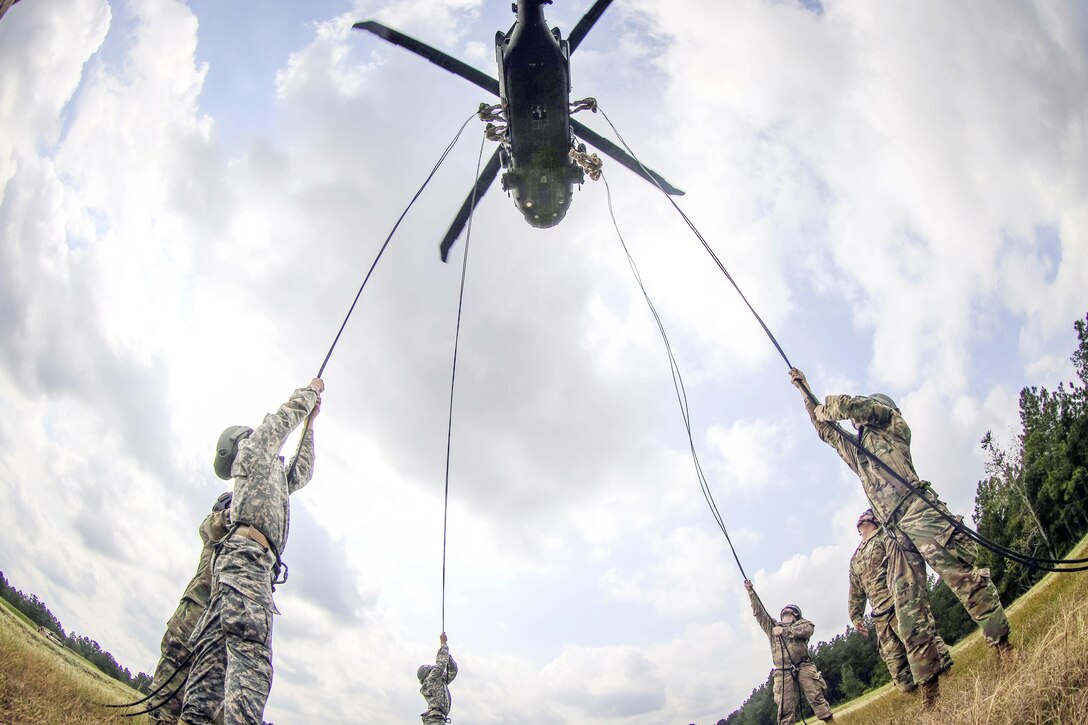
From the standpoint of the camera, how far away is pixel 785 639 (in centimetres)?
939

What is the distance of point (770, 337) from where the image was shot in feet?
20.3

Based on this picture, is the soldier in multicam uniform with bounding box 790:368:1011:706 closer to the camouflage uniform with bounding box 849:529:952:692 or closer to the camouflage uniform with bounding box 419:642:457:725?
the camouflage uniform with bounding box 849:529:952:692

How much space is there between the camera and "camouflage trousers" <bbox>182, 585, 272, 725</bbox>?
3852 millimetres

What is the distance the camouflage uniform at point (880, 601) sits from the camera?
20.8 feet

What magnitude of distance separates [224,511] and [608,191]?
25.4ft

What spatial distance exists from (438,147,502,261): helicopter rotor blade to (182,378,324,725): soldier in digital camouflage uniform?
551 cm

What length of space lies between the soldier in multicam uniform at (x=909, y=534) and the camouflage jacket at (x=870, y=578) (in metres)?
0.96

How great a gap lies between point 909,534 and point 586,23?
7721 mm

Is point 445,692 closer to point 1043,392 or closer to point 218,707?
point 218,707

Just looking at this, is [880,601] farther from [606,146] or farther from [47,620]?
[47,620]

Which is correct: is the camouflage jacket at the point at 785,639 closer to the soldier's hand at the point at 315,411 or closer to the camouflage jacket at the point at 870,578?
the camouflage jacket at the point at 870,578

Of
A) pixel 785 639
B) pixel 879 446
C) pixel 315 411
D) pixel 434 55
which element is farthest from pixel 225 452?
pixel 785 639

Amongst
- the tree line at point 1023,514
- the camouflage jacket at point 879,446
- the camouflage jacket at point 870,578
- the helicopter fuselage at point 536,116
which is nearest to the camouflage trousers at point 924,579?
the camouflage jacket at point 879,446

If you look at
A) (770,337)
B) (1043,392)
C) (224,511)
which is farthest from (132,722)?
(1043,392)
